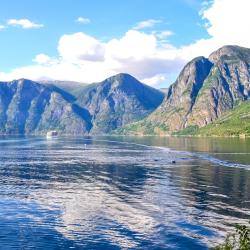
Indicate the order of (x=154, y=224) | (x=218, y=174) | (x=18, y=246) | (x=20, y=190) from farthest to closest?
(x=218, y=174)
(x=20, y=190)
(x=154, y=224)
(x=18, y=246)

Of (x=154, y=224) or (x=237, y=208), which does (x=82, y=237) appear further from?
(x=237, y=208)

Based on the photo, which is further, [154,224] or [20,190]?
[20,190]

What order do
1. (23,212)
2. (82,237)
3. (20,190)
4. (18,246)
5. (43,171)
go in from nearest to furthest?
1. (18,246)
2. (82,237)
3. (23,212)
4. (20,190)
5. (43,171)

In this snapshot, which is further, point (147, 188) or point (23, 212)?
point (147, 188)

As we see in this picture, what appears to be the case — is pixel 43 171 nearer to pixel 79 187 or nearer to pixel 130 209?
pixel 79 187

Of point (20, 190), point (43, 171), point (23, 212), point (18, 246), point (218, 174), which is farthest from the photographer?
point (43, 171)

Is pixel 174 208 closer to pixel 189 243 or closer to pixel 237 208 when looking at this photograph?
pixel 237 208

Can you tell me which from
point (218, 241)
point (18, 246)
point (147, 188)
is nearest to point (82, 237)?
point (18, 246)

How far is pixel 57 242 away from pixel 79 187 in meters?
62.8

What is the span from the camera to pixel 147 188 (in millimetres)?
130000

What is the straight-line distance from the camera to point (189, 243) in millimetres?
71438

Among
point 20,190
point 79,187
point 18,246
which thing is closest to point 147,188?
point 79,187

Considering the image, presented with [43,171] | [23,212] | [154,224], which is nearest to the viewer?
[154,224]

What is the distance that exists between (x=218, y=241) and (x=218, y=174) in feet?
305
